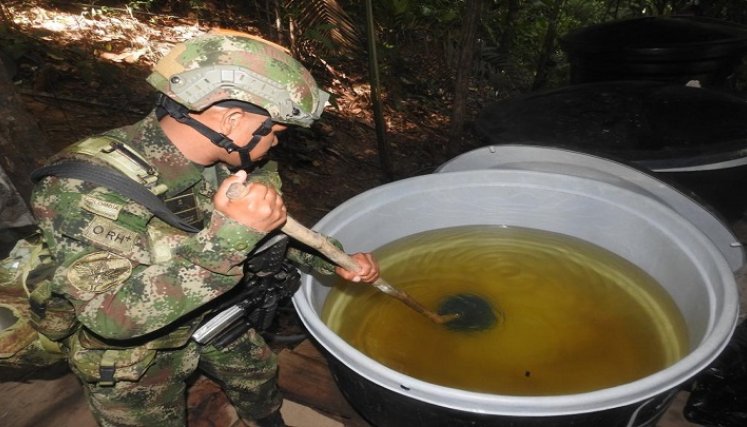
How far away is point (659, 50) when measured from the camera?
3248mm

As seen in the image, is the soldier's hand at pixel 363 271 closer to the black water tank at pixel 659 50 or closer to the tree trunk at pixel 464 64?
the tree trunk at pixel 464 64

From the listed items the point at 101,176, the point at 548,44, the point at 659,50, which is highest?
the point at 659,50

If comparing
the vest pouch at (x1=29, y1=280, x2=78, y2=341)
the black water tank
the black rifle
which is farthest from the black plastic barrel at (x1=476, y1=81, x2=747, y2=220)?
the vest pouch at (x1=29, y1=280, x2=78, y2=341)

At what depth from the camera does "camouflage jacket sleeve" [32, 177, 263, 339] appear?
1.29 meters

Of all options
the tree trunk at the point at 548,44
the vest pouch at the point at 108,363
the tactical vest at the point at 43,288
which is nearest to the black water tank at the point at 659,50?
the tree trunk at the point at 548,44

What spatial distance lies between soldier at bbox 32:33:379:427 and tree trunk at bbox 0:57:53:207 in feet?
5.68

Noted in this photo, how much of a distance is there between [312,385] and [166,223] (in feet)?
3.75

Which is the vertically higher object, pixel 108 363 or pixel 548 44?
pixel 548 44

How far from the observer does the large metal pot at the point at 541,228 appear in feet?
4.27

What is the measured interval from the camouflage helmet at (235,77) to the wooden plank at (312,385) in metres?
1.30

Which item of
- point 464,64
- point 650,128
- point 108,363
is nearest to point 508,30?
point 464,64

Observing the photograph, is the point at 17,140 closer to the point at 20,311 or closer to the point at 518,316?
the point at 20,311

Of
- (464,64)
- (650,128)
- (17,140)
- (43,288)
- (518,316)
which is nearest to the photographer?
(43,288)

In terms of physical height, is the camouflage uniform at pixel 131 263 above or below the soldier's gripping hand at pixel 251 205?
below
